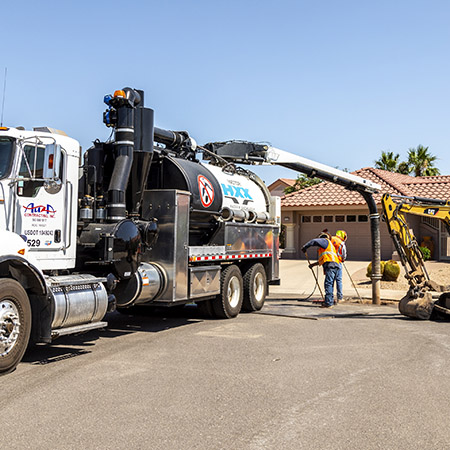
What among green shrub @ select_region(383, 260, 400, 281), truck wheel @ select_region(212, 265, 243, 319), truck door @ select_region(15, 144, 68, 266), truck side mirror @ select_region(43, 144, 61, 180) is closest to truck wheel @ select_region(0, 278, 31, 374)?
truck door @ select_region(15, 144, 68, 266)

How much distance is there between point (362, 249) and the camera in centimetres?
2695

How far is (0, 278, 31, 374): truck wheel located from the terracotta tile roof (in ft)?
68.7

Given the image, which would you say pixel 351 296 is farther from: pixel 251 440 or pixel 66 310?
pixel 251 440

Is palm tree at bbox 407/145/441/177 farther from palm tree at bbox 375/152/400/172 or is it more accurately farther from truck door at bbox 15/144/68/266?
truck door at bbox 15/144/68/266

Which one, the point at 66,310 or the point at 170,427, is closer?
the point at 170,427

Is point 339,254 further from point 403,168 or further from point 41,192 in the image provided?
point 403,168

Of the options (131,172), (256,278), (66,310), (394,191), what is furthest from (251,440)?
(394,191)

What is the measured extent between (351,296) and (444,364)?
27.6ft

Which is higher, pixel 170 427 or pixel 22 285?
pixel 22 285

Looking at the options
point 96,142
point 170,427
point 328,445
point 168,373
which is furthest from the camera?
point 96,142

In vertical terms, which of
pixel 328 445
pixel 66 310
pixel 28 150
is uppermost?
pixel 28 150

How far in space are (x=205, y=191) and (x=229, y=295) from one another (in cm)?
220

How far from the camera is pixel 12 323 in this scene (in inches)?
266

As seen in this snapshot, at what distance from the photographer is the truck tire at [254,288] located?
1248 centimetres
